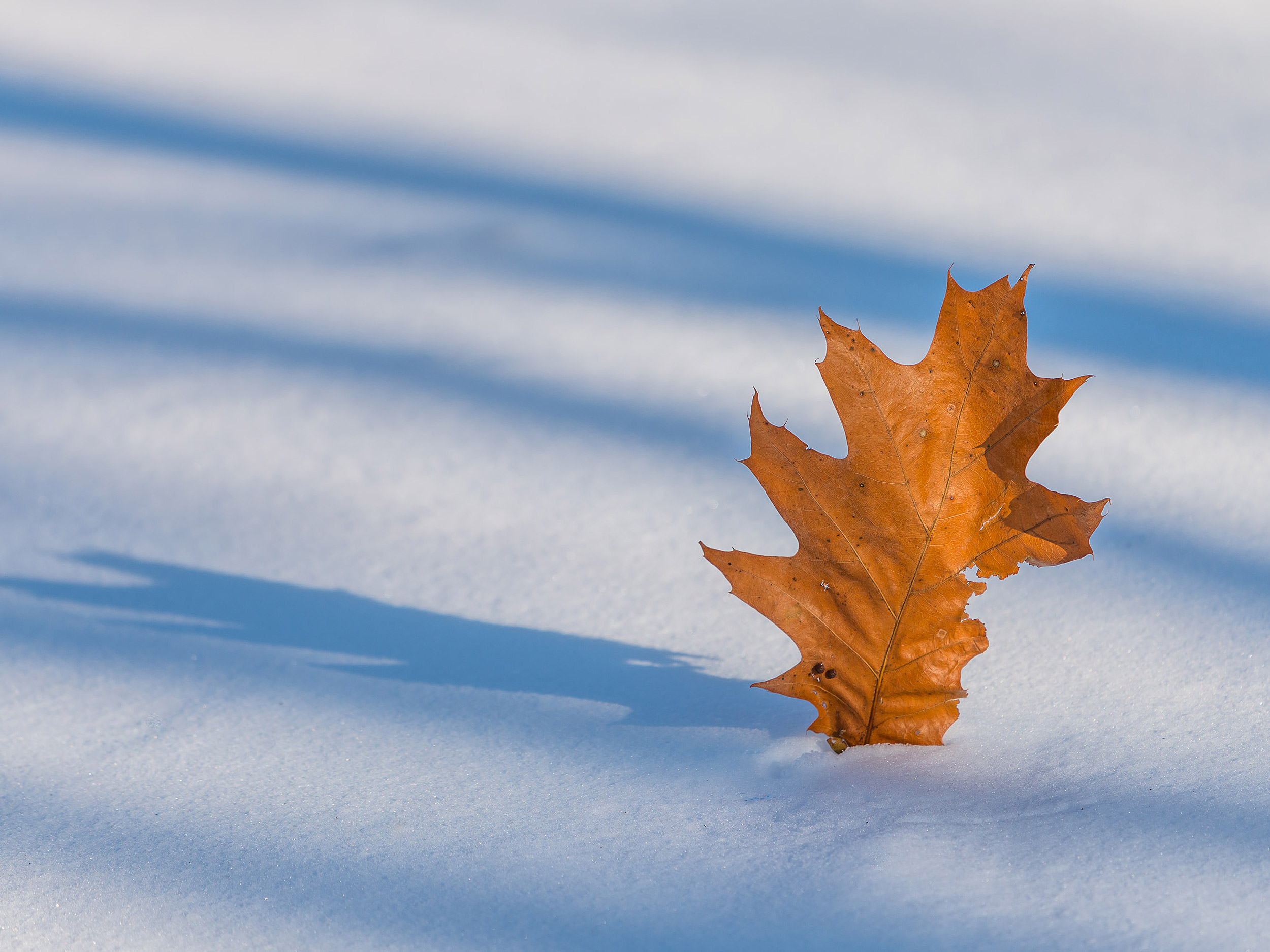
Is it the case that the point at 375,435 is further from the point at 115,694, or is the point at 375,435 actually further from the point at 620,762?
the point at 620,762

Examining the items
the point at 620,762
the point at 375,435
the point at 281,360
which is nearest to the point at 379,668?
the point at 620,762

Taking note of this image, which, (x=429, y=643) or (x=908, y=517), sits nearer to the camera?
(x=908, y=517)

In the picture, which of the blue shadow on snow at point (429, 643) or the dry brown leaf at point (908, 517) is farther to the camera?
the blue shadow on snow at point (429, 643)

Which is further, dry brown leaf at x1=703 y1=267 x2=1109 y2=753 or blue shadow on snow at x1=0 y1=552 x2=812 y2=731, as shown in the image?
blue shadow on snow at x1=0 y1=552 x2=812 y2=731
